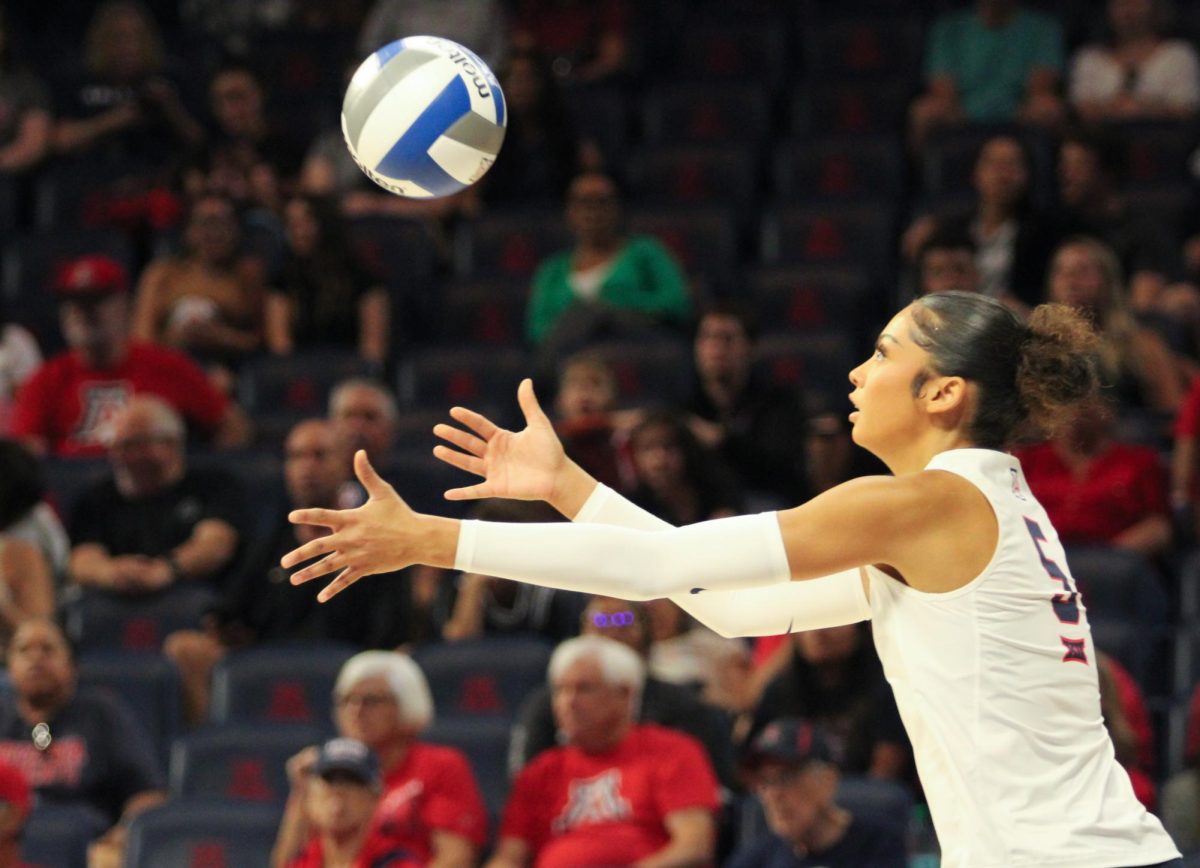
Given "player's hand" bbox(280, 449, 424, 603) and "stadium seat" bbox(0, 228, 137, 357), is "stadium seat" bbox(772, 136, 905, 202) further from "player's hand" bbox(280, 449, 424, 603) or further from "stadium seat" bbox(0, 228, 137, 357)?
"player's hand" bbox(280, 449, 424, 603)

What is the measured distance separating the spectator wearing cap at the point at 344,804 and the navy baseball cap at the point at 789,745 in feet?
3.38

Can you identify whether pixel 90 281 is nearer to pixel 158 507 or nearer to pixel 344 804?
pixel 158 507

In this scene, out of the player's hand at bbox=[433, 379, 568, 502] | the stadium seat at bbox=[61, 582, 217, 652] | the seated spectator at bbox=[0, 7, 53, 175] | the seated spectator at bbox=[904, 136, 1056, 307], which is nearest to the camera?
the player's hand at bbox=[433, 379, 568, 502]

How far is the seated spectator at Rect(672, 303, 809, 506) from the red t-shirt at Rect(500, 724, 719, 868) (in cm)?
171

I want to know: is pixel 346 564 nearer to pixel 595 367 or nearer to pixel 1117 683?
pixel 1117 683

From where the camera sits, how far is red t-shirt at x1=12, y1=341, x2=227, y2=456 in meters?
8.09

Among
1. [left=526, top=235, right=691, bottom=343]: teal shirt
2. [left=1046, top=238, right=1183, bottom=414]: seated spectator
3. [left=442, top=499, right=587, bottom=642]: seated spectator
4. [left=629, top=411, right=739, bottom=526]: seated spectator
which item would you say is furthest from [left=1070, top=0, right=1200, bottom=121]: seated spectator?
[left=442, top=499, right=587, bottom=642]: seated spectator

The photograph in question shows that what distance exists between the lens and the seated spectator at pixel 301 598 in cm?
701

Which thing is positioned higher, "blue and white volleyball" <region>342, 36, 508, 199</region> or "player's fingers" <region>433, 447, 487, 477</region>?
"blue and white volleyball" <region>342, 36, 508, 199</region>

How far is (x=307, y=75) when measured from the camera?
10688 millimetres

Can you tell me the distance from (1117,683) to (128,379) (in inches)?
175

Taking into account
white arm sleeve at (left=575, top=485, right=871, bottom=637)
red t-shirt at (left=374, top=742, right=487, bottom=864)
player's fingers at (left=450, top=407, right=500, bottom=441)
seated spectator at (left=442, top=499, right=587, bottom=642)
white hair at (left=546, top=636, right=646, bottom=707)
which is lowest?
red t-shirt at (left=374, top=742, right=487, bottom=864)

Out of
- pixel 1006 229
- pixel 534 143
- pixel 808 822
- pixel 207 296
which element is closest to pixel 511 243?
pixel 534 143

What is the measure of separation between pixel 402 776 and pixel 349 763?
15.8 inches
